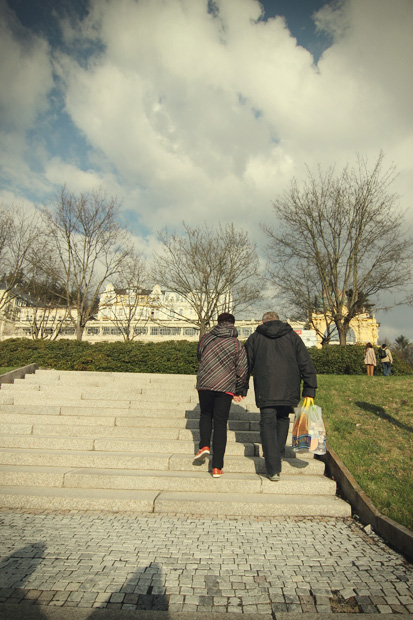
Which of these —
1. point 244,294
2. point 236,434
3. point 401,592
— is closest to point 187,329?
point 244,294

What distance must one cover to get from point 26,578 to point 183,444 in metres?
2.91

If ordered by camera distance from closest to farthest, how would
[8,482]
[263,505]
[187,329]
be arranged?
[263,505] → [8,482] → [187,329]

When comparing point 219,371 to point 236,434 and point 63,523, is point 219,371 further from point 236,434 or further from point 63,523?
point 63,523

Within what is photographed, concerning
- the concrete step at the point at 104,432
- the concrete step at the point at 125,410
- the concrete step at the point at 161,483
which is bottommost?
the concrete step at the point at 161,483

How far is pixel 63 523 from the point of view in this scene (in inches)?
135

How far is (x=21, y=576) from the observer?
8.08ft

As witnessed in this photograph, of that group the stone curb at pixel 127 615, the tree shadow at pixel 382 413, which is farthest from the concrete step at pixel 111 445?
the stone curb at pixel 127 615

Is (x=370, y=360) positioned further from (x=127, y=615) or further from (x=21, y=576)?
(x=21, y=576)

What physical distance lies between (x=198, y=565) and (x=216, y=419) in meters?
1.77

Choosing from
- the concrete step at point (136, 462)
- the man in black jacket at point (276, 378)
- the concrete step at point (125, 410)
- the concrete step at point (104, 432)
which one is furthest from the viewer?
the concrete step at point (125, 410)

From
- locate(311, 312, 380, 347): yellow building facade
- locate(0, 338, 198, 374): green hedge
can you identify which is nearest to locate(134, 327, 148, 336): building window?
locate(311, 312, 380, 347): yellow building facade

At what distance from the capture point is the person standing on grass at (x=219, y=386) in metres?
4.34

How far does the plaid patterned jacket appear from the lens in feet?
14.4

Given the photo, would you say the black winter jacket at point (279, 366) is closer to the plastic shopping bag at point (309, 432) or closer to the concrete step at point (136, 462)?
the plastic shopping bag at point (309, 432)
